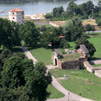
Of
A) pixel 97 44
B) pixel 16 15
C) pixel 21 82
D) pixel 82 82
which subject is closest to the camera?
pixel 21 82

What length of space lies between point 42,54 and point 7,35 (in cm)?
736

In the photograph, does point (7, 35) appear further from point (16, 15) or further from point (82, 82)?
point (16, 15)

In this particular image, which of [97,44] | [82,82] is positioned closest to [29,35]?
[97,44]

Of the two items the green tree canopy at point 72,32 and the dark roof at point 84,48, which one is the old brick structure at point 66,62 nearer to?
the dark roof at point 84,48

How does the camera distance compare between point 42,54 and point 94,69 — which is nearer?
point 94,69

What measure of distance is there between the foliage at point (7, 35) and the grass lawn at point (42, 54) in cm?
370

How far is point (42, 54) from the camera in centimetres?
4306

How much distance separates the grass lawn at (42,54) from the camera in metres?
39.5

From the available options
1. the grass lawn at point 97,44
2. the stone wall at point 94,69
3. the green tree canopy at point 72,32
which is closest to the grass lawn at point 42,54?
the stone wall at point 94,69

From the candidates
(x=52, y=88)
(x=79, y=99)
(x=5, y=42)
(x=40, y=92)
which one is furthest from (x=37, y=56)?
(x=40, y=92)

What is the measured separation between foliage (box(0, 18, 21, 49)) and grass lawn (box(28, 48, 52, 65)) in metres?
3.70

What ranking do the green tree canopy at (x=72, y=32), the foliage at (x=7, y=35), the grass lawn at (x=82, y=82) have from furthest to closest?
the green tree canopy at (x=72, y=32)
the foliage at (x=7, y=35)
the grass lawn at (x=82, y=82)

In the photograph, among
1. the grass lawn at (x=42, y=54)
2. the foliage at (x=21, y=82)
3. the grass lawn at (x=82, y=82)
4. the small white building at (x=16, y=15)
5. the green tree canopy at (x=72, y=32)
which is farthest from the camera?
the small white building at (x=16, y=15)

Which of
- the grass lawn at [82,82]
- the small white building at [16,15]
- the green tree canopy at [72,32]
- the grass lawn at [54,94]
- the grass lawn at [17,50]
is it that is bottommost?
the grass lawn at [82,82]
